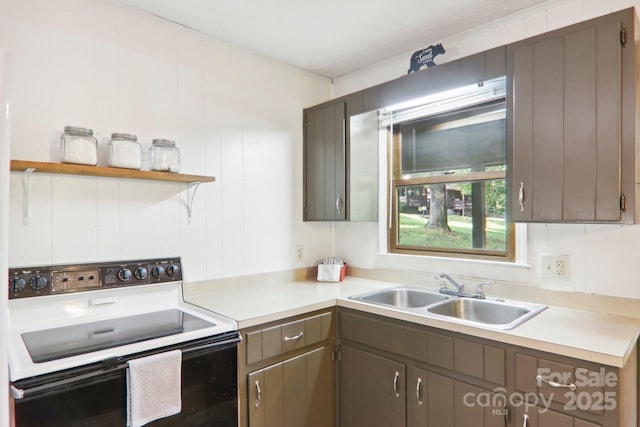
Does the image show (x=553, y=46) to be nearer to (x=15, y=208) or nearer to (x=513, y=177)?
(x=513, y=177)

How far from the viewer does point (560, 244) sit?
6.15ft

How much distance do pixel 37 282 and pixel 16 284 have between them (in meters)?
0.07

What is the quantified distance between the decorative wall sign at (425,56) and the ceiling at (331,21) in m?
0.10

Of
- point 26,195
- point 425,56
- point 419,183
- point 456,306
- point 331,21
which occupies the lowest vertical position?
point 456,306

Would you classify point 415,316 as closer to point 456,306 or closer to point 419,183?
point 456,306

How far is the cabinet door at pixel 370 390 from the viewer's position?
1832 millimetres

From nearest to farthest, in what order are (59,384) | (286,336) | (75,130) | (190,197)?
(59,384)
(75,130)
(286,336)
(190,197)

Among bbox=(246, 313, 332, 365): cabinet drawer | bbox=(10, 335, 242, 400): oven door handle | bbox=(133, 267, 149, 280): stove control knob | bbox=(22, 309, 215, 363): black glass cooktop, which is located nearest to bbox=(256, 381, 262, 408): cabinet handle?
bbox=(246, 313, 332, 365): cabinet drawer

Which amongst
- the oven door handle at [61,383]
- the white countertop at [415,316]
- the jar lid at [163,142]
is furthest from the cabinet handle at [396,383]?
the jar lid at [163,142]

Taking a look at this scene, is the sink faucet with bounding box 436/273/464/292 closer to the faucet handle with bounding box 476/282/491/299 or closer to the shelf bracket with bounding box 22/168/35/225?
the faucet handle with bounding box 476/282/491/299

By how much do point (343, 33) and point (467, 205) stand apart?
1.24m

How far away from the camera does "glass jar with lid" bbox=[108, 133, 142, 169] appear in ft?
5.64

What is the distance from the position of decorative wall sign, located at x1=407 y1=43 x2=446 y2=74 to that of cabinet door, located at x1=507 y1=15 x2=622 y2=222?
0.52 metres

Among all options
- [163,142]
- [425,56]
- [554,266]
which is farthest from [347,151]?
[554,266]
